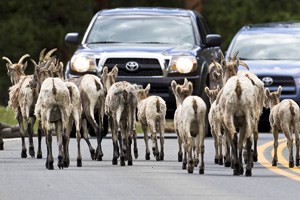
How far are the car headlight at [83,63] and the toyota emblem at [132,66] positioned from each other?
62 centimetres

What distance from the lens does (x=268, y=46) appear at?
32.2m

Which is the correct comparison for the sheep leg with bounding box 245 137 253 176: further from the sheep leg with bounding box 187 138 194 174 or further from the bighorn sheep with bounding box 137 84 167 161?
the bighorn sheep with bounding box 137 84 167 161

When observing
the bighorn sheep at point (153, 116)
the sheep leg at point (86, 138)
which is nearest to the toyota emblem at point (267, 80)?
the bighorn sheep at point (153, 116)

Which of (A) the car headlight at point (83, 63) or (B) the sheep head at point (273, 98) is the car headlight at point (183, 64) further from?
(B) the sheep head at point (273, 98)

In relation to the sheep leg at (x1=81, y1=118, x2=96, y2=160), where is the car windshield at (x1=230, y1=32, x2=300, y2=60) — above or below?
below

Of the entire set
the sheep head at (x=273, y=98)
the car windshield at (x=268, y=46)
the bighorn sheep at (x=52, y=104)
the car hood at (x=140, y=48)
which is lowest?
the car windshield at (x=268, y=46)

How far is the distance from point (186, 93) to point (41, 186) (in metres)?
4.87

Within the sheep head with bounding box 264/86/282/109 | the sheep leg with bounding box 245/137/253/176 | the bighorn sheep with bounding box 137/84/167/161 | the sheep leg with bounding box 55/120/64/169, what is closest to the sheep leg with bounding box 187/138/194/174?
the sheep leg with bounding box 245/137/253/176

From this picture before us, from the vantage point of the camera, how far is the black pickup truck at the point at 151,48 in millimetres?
29203

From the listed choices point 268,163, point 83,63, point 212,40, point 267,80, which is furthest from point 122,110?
point 267,80

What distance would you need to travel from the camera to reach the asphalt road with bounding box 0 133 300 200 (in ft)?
56.6

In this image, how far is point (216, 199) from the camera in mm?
16703

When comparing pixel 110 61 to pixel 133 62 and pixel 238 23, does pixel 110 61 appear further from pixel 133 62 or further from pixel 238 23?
pixel 238 23

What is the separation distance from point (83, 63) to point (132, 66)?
879 millimetres
